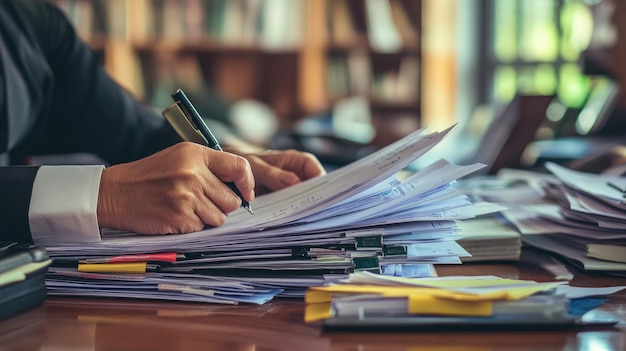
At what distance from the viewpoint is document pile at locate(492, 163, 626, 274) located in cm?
76

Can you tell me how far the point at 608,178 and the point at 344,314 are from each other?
56cm

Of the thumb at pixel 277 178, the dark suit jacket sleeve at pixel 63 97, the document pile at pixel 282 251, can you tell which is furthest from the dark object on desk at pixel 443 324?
the dark suit jacket sleeve at pixel 63 97

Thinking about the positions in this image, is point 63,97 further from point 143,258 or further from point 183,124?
point 143,258

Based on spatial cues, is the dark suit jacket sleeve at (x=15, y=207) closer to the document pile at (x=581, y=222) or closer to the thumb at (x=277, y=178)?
the thumb at (x=277, y=178)

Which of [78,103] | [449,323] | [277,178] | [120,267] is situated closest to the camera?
[449,323]

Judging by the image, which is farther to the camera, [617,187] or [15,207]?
[617,187]

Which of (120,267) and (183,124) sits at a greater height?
(183,124)

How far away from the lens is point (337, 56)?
14.8 feet

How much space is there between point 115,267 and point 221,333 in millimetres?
150

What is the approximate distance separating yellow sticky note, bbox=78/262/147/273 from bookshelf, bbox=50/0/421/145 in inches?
142

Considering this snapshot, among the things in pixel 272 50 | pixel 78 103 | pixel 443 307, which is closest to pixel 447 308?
pixel 443 307

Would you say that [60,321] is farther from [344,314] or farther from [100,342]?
[344,314]

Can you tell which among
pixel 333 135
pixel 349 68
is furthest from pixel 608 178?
pixel 349 68

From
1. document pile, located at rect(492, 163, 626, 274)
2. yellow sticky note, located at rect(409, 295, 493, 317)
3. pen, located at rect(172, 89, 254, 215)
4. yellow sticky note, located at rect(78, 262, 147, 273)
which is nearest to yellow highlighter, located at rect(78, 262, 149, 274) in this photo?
yellow sticky note, located at rect(78, 262, 147, 273)
